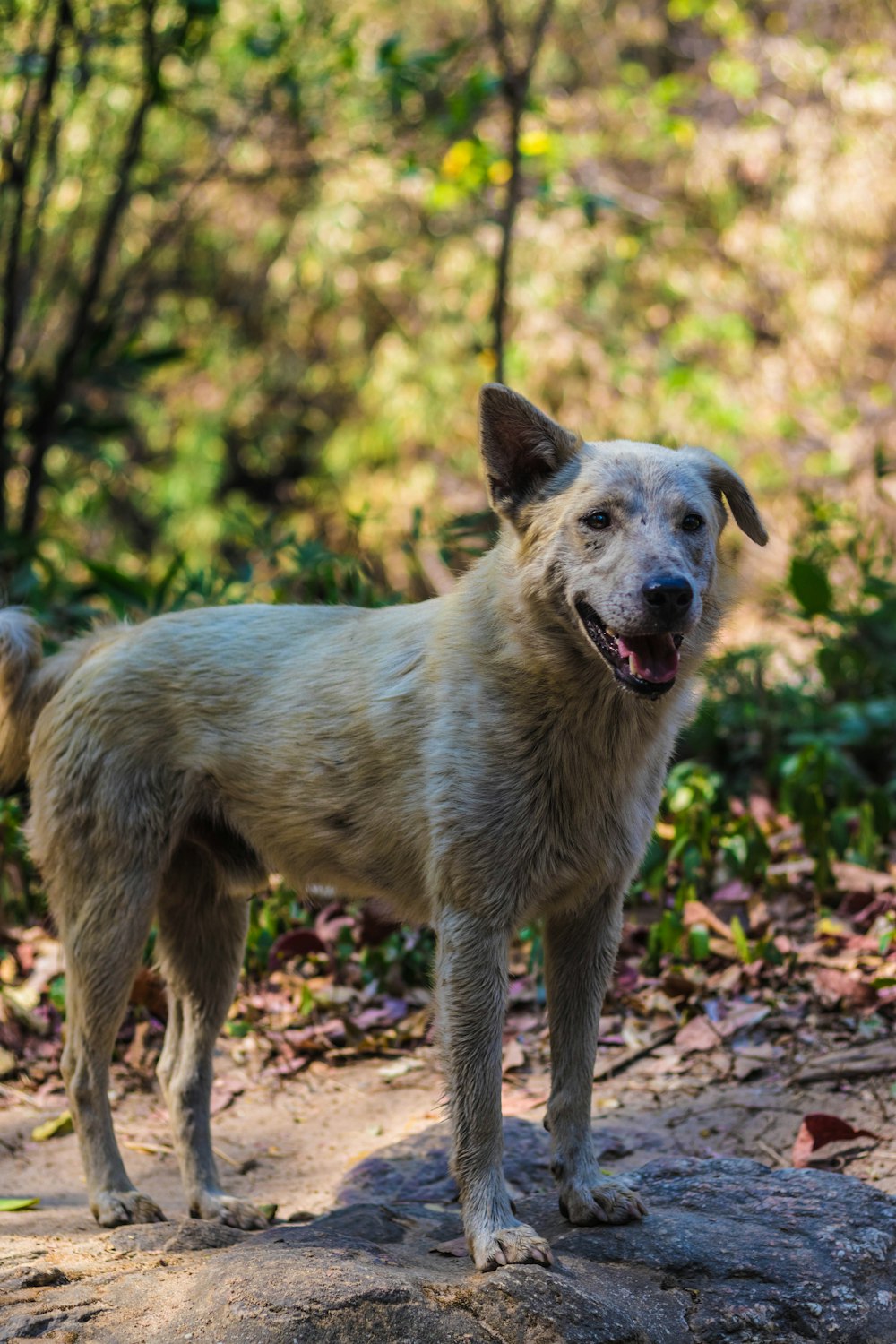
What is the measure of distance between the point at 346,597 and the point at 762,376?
23.0 feet

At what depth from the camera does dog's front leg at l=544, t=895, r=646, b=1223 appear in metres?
3.54

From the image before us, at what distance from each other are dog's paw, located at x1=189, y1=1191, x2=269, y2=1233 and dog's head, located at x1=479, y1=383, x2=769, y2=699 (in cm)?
192

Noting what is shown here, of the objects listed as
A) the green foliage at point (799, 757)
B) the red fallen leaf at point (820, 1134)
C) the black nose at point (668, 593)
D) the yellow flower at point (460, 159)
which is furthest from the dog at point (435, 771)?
the yellow flower at point (460, 159)

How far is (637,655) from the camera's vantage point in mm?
3158

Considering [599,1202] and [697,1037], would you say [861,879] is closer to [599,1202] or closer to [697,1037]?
[697,1037]

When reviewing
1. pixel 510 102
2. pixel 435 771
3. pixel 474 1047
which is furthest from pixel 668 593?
pixel 510 102

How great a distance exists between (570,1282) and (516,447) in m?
1.98

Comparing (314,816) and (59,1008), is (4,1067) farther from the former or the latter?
(314,816)

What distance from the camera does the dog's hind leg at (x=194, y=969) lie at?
409cm

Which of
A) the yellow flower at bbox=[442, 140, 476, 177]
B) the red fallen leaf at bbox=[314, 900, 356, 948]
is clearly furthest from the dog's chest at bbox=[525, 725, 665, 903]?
the yellow flower at bbox=[442, 140, 476, 177]

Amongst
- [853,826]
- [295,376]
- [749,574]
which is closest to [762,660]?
[853,826]

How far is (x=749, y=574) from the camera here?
10961 millimetres

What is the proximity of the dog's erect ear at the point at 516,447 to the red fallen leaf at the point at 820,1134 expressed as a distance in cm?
208

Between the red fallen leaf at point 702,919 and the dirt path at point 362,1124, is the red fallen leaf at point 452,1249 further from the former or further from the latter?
the red fallen leaf at point 702,919
